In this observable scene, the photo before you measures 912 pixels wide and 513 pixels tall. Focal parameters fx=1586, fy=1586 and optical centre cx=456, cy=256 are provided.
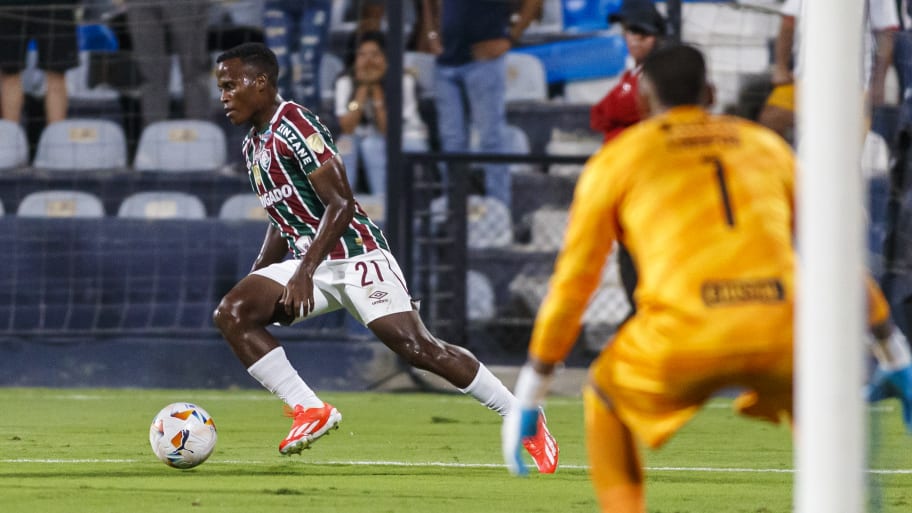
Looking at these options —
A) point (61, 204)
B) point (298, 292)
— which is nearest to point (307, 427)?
point (298, 292)

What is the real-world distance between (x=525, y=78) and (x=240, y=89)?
6.39 metres

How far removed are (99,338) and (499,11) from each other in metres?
3.97

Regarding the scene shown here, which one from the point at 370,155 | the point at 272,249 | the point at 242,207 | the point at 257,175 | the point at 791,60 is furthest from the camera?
the point at 370,155

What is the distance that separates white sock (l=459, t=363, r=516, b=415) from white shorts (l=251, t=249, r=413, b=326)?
0.46 meters

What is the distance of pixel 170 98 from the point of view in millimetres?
12711

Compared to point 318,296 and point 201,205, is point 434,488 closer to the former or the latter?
point 318,296

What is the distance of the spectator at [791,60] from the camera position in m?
11.0

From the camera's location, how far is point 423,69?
504 inches

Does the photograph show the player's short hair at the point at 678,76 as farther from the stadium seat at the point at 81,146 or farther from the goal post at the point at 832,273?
the stadium seat at the point at 81,146

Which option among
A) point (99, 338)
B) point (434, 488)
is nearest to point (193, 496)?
point (434, 488)

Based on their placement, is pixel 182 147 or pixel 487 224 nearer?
pixel 487 224

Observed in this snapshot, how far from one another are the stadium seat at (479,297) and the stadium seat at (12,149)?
12.1ft

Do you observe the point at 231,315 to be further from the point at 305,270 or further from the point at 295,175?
the point at 295,175

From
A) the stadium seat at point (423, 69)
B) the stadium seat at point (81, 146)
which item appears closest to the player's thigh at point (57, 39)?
the stadium seat at point (81, 146)
